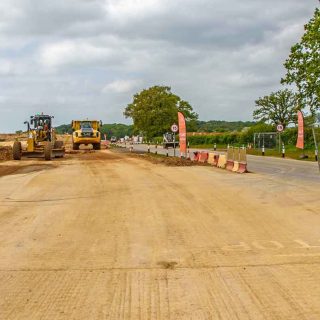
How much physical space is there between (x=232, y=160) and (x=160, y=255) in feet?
58.7

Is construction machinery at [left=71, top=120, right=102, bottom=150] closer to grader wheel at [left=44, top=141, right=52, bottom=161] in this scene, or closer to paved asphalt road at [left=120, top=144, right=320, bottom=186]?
grader wheel at [left=44, top=141, right=52, bottom=161]

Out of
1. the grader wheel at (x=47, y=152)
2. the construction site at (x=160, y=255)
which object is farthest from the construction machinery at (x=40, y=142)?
the construction site at (x=160, y=255)

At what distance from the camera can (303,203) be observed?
1358 centimetres

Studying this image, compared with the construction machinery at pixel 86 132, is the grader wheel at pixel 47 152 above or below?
below

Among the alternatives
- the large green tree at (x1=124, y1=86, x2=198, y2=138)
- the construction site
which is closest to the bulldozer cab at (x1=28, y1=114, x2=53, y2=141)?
the construction site

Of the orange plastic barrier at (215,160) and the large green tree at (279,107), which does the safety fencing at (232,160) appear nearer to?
the orange plastic barrier at (215,160)

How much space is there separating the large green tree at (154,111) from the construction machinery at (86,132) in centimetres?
5142

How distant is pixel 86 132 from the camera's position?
50781 millimetres

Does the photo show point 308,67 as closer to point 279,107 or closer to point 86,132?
point 86,132

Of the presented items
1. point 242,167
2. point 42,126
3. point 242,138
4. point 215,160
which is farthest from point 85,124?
point 242,167

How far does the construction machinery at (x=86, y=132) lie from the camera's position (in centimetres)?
5078

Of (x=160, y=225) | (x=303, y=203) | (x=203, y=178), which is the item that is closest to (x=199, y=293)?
(x=160, y=225)

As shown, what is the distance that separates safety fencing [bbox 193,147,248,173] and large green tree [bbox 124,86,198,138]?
242ft

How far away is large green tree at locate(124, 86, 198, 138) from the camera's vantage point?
10400cm
